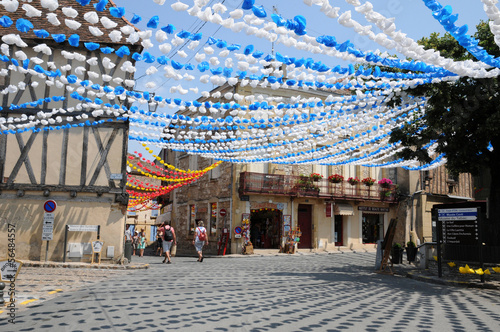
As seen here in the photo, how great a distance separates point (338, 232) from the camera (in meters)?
26.5

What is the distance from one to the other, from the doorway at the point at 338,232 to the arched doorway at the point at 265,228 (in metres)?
3.92

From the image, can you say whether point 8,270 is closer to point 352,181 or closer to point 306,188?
point 306,188

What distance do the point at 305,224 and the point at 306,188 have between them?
95.3 inches

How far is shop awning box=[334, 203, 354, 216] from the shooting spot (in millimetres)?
25688

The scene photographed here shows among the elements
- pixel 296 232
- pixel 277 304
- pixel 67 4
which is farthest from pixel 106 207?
pixel 296 232

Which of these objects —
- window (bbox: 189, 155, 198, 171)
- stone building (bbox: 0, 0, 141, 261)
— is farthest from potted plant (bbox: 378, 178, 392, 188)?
stone building (bbox: 0, 0, 141, 261)

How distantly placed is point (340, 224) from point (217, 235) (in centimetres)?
793

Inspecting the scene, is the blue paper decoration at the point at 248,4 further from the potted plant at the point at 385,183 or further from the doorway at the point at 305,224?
the potted plant at the point at 385,183

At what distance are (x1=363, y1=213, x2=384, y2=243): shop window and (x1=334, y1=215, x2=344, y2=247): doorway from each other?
1946 mm

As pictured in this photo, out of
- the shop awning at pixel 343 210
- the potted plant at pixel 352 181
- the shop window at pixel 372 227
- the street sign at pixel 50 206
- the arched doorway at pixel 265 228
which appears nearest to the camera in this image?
the street sign at pixel 50 206

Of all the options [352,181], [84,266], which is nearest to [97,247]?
[84,266]

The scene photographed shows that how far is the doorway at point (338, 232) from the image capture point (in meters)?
26.2

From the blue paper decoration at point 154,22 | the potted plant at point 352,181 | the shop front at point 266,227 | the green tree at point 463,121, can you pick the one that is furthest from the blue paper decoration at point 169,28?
the potted plant at point 352,181

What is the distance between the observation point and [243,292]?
8.07 metres
